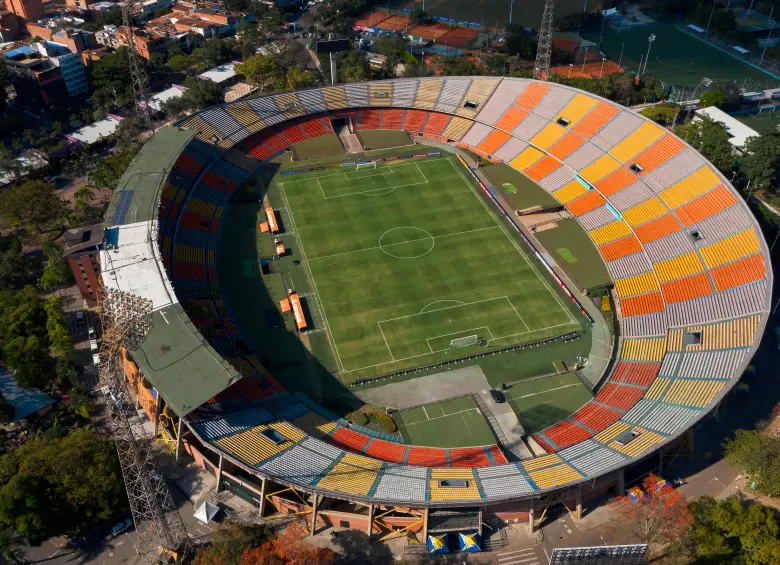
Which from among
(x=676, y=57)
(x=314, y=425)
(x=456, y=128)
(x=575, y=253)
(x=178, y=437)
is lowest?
(x=676, y=57)

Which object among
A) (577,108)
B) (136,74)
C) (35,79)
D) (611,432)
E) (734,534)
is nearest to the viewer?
(734,534)

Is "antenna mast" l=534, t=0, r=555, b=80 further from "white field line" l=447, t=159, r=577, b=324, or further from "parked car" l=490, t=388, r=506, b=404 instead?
"parked car" l=490, t=388, r=506, b=404

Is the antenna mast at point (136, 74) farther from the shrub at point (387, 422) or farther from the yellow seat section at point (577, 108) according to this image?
the yellow seat section at point (577, 108)

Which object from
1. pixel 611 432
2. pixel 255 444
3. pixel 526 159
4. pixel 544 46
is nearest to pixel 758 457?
pixel 611 432

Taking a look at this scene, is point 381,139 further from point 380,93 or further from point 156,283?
point 156,283

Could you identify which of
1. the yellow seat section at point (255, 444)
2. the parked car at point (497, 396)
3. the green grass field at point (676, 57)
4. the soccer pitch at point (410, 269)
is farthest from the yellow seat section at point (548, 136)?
the yellow seat section at point (255, 444)

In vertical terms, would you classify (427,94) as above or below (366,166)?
above
